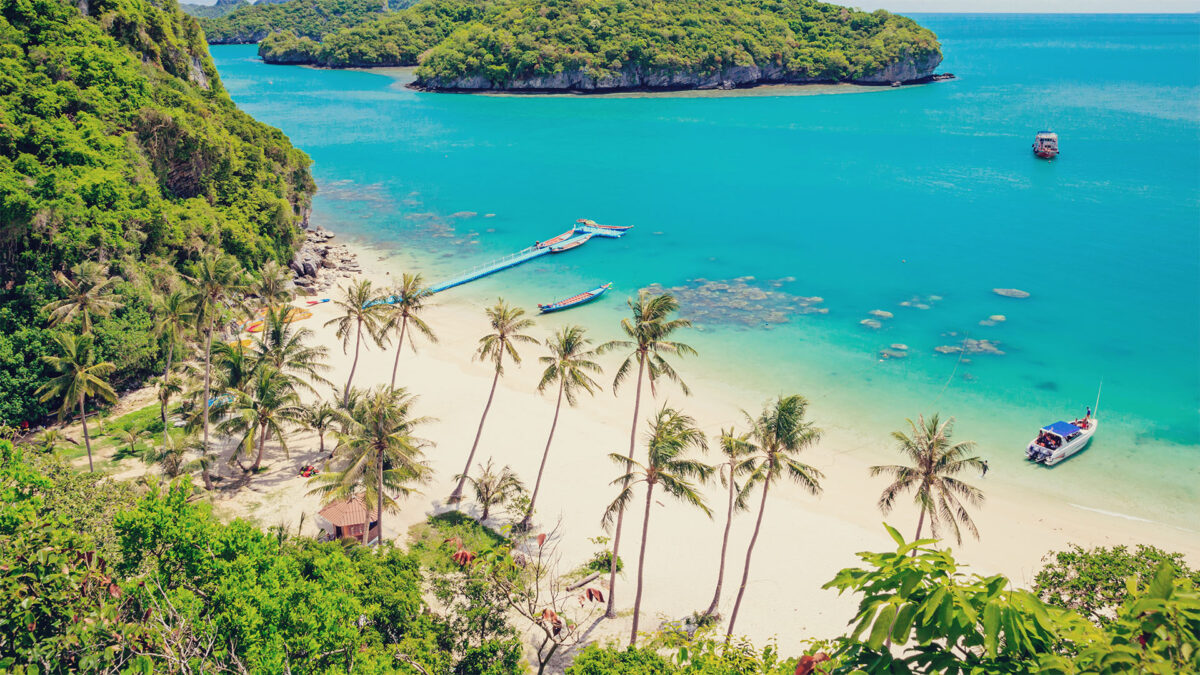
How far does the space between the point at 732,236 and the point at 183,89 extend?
54510mm

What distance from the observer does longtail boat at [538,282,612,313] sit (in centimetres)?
6106

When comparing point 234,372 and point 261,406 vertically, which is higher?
point 234,372

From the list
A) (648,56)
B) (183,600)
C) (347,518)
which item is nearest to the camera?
(183,600)

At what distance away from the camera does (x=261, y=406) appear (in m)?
36.5

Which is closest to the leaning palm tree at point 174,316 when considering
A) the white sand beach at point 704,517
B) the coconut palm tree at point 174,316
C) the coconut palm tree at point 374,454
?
the coconut palm tree at point 174,316

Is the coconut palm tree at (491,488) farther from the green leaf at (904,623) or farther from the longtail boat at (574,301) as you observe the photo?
the green leaf at (904,623)

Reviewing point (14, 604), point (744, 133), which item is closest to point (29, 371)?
point (14, 604)

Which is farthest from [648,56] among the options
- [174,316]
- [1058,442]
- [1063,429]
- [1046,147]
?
[174,316]

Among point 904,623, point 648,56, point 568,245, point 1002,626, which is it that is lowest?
point 568,245

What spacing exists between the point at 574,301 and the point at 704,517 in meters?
28.6

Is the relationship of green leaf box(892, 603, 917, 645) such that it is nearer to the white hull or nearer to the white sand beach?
the white sand beach

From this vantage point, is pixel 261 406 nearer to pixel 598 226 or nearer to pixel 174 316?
pixel 174 316

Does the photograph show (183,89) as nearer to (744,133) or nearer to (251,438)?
(251,438)

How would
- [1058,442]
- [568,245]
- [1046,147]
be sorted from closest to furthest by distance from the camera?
[1058,442] → [568,245] → [1046,147]
